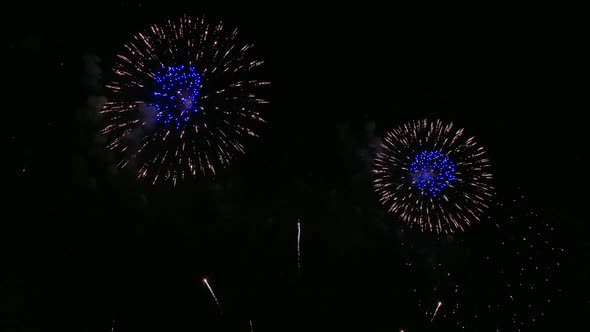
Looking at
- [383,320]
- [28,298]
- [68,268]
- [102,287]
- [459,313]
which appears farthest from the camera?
[383,320]

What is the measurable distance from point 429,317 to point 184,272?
14.9 metres

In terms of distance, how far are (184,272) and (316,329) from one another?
26.2 feet

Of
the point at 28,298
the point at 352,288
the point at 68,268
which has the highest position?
the point at 352,288

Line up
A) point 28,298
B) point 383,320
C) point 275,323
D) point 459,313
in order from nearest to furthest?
point 28,298, point 459,313, point 275,323, point 383,320

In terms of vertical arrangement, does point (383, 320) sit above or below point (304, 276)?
below

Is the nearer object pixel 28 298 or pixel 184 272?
pixel 28 298

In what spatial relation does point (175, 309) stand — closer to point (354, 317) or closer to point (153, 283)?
point (153, 283)

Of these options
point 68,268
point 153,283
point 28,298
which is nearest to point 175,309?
point 153,283

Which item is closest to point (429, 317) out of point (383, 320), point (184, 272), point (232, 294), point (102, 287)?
point (383, 320)

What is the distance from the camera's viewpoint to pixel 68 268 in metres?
22.0

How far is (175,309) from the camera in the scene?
2708 cm

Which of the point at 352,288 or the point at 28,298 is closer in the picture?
the point at 28,298

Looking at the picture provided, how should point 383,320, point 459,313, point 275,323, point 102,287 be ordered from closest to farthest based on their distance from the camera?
1. point 102,287
2. point 459,313
3. point 275,323
4. point 383,320

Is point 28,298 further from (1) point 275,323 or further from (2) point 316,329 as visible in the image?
(2) point 316,329
